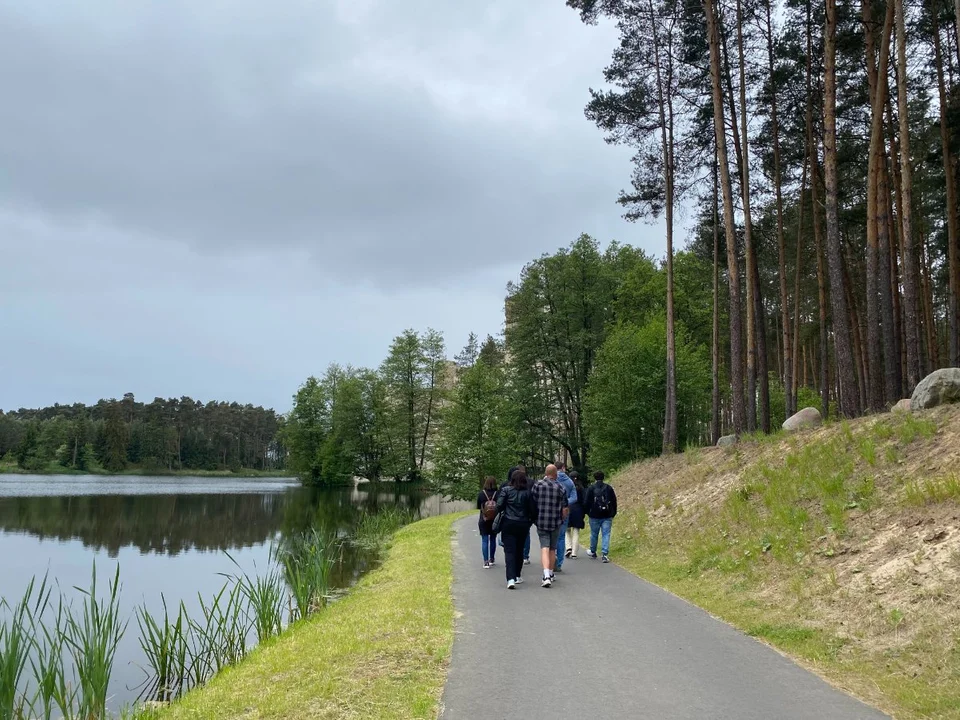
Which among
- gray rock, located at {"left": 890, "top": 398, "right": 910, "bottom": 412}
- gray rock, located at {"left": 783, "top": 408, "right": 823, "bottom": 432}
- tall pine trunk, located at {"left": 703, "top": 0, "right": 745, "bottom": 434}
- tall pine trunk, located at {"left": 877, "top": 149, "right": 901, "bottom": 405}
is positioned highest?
tall pine trunk, located at {"left": 703, "top": 0, "right": 745, "bottom": 434}

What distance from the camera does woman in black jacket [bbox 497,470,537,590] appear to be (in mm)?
10656

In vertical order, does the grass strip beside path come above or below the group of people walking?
below

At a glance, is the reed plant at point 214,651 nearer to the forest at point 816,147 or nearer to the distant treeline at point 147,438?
the forest at point 816,147

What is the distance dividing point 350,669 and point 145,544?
20.0 m

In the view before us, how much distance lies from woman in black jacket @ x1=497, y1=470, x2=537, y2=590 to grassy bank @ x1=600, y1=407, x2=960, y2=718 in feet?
7.93

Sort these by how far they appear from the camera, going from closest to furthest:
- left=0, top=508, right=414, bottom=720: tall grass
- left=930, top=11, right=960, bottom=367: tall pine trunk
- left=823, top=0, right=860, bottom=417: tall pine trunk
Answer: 1. left=0, top=508, right=414, bottom=720: tall grass
2. left=823, top=0, right=860, bottom=417: tall pine trunk
3. left=930, top=11, right=960, bottom=367: tall pine trunk

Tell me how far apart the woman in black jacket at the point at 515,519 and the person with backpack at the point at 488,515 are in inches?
43.6

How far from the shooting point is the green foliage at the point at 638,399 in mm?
30609

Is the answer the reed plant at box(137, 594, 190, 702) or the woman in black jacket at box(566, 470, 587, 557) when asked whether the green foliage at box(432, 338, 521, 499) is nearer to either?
the woman in black jacket at box(566, 470, 587, 557)

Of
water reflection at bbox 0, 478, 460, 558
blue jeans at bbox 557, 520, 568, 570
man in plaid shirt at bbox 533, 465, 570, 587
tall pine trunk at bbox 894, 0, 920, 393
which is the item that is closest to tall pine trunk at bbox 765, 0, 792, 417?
tall pine trunk at bbox 894, 0, 920, 393

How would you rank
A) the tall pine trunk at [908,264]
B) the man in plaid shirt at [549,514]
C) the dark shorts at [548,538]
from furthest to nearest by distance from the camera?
the tall pine trunk at [908,264], the dark shorts at [548,538], the man in plaid shirt at [549,514]

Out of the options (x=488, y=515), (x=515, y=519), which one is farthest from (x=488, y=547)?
(x=515, y=519)

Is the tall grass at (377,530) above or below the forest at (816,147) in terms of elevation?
below

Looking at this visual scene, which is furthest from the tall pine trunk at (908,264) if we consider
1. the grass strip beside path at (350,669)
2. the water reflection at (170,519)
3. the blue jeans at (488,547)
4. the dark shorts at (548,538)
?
the water reflection at (170,519)
